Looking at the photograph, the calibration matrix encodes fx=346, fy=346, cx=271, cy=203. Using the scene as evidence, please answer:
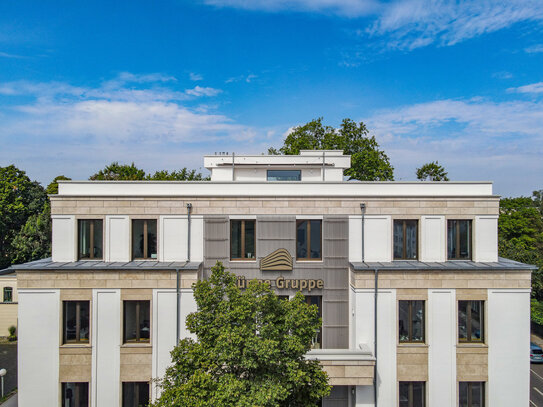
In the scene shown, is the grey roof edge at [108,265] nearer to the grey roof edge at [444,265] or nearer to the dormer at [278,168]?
the grey roof edge at [444,265]

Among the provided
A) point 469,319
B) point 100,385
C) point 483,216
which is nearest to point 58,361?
point 100,385

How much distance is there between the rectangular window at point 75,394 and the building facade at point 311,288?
0.05 meters

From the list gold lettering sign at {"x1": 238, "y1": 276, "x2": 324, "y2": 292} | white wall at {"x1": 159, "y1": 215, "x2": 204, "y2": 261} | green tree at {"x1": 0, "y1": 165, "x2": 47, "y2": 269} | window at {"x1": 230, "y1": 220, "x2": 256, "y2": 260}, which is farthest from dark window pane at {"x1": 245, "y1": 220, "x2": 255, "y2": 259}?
green tree at {"x1": 0, "y1": 165, "x2": 47, "y2": 269}

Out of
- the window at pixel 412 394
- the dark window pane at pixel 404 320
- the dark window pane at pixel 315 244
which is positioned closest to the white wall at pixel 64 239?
the dark window pane at pixel 315 244

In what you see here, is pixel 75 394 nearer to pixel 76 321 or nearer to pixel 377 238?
pixel 76 321

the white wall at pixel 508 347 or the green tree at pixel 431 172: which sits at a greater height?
the green tree at pixel 431 172

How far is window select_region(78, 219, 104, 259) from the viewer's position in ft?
61.8

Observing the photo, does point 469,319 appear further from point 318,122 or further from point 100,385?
point 318,122

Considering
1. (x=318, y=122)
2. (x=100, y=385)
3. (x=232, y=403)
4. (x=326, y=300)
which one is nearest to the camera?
(x=232, y=403)

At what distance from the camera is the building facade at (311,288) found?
17.0m

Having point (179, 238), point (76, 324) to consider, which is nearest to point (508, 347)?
point (179, 238)

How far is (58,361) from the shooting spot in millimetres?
17016

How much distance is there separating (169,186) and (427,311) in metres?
15.1

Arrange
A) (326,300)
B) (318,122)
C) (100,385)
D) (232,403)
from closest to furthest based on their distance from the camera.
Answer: (232,403) → (100,385) → (326,300) → (318,122)
